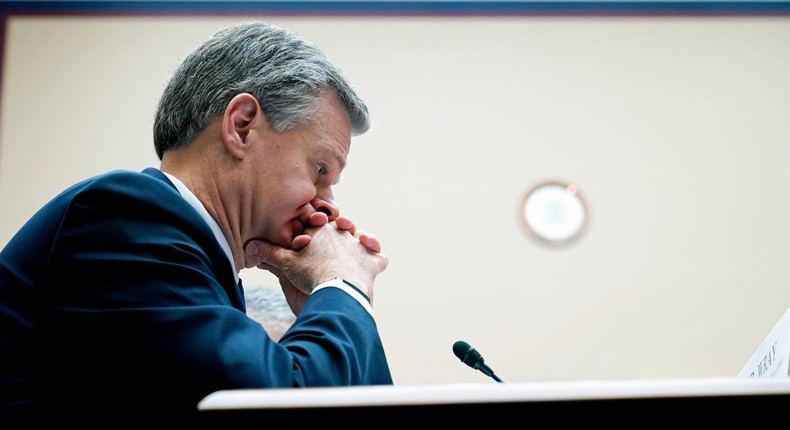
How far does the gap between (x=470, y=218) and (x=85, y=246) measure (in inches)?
117

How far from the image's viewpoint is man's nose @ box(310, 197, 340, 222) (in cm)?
168

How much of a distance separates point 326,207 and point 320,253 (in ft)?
0.37

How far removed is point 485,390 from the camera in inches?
28.0

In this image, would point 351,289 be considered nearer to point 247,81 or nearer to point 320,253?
point 320,253

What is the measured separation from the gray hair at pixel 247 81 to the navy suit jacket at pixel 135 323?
351 mm

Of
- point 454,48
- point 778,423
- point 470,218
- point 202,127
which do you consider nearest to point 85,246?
point 202,127

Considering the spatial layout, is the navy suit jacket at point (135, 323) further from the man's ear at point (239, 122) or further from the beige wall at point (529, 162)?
the beige wall at point (529, 162)

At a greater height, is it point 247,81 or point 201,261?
point 247,81

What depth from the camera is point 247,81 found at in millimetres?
1640

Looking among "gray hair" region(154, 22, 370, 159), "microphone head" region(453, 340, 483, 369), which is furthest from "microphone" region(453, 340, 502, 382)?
"gray hair" region(154, 22, 370, 159)

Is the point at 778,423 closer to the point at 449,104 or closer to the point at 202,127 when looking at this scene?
the point at 202,127

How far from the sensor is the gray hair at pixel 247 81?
5.37 feet

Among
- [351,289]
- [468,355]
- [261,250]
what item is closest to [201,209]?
[261,250]

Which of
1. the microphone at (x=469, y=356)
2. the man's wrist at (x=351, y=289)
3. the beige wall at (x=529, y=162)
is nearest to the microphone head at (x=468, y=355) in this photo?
the microphone at (x=469, y=356)
